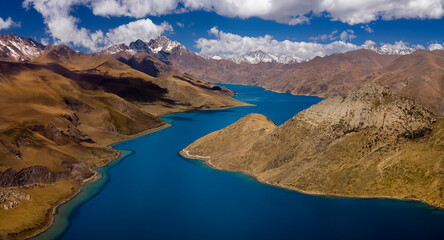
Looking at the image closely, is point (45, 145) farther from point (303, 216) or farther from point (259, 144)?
point (303, 216)

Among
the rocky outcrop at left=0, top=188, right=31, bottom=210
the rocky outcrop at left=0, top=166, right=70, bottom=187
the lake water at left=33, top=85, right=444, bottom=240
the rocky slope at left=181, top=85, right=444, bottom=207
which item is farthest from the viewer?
the rocky outcrop at left=0, top=166, right=70, bottom=187

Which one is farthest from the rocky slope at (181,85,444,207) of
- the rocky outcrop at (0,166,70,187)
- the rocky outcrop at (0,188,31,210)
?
the rocky outcrop at (0,188,31,210)

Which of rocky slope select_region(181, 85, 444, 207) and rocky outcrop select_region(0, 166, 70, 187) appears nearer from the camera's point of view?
rocky slope select_region(181, 85, 444, 207)

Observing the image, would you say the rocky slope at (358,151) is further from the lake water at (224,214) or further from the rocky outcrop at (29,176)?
the rocky outcrop at (29,176)

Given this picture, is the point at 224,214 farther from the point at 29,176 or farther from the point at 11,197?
the point at 29,176

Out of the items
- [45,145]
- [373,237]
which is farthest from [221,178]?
[45,145]

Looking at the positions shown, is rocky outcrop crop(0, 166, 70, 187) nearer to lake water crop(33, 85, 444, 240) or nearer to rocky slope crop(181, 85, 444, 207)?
lake water crop(33, 85, 444, 240)
